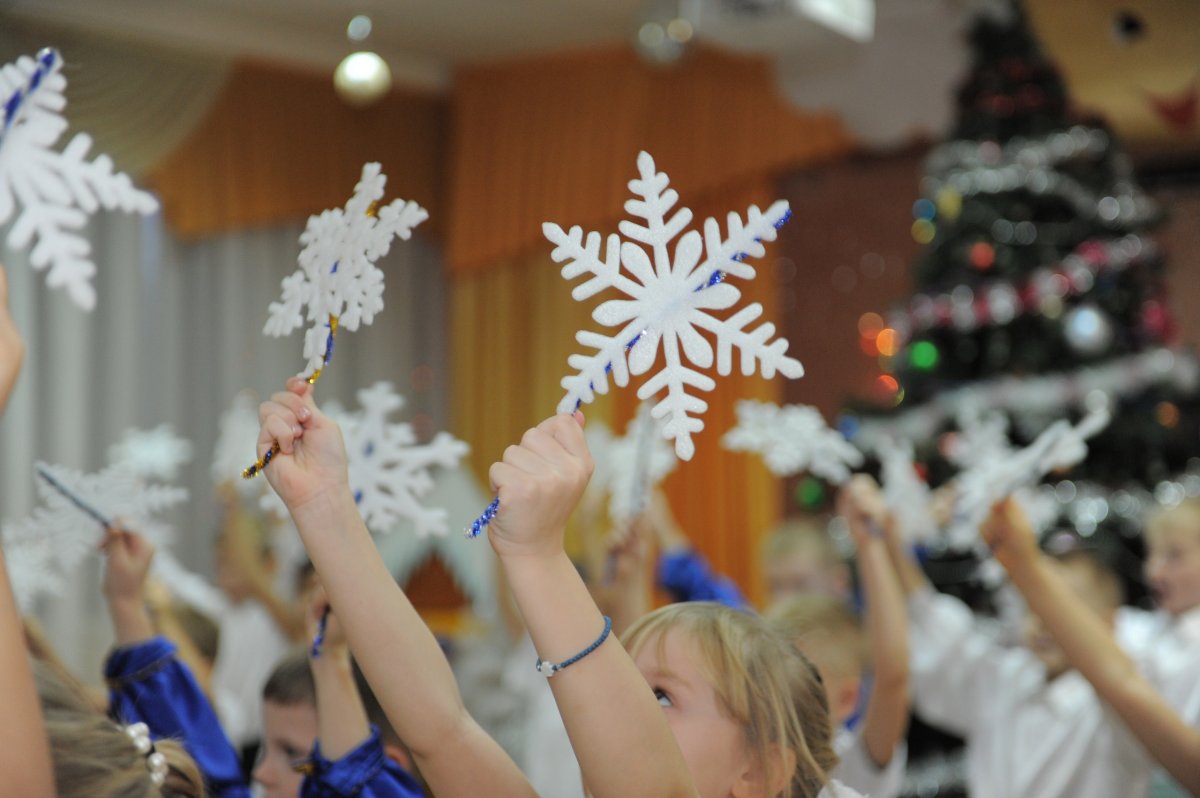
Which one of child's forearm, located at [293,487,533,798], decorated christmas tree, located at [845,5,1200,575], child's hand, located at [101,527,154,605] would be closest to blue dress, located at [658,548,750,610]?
decorated christmas tree, located at [845,5,1200,575]

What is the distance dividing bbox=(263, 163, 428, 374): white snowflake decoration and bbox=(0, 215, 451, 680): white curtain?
12.9 feet

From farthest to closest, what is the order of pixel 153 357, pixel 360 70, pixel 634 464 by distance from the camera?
pixel 153 357
pixel 634 464
pixel 360 70

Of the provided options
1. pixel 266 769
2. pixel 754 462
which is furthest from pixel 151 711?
pixel 754 462

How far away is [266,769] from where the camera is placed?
1646 millimetres

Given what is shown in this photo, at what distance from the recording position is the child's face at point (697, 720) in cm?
114

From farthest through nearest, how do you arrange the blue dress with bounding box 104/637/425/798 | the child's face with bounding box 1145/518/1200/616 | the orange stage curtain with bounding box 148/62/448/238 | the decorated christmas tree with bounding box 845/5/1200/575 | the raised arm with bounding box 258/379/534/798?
1. the orange stage curtain with bounding box 148/62/448/238
2. the decorated christmas tree with bounding box 845/5/1200/575
3. the child's face with bounding box 1145/518/1200/616
4. the blue dress with bounding box 104/637/425/798
5. the raised arm with bounding box 258/379/534/798

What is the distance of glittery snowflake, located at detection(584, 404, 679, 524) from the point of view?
1.95 metres

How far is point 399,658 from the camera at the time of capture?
1.10 meters

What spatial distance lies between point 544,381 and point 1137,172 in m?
2.65

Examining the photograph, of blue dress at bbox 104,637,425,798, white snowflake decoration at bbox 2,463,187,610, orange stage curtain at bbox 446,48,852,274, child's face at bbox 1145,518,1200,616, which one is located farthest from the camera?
orange stage curtain at bbox 446,48,852,274

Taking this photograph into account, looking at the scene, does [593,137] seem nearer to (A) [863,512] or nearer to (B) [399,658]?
(A) [863,512]

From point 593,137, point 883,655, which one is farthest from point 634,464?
point 593,137

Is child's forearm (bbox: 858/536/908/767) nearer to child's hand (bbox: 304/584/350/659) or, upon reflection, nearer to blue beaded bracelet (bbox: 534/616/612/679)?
child's hand (bbox: 304/584/350/659)

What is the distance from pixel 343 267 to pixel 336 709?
55cm
